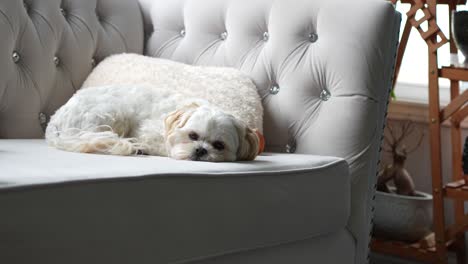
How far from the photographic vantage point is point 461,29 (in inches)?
89.9

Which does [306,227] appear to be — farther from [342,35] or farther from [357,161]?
[342,35]

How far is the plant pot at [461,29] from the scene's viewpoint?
7.47ft

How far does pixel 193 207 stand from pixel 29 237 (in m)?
0.33

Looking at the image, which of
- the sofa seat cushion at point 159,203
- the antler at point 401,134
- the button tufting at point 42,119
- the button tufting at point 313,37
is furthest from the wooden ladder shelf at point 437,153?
the button tufting at point 42,119

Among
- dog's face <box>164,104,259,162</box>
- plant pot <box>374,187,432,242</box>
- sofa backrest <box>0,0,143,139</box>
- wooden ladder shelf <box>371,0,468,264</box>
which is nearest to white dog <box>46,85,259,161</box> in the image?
dog's face <box>164,104,259,162</box>

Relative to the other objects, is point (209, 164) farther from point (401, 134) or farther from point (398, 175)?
point (401, 134)

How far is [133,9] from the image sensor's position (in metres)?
2.25

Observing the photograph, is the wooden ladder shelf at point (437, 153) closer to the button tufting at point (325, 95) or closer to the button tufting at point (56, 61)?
the button tufting at point (325, 95)

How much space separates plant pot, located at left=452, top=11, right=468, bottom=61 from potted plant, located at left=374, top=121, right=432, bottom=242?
0.51 m

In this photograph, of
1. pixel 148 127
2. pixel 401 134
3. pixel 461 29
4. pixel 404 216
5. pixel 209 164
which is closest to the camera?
pixel 209 164

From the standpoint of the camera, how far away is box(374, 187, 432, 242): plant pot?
2.55 m

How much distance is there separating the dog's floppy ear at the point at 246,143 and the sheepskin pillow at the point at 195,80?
0.21 m

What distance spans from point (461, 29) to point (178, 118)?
1.12 m

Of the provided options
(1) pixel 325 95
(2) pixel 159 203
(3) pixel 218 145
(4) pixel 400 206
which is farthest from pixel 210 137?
(4) pixel 400 206
